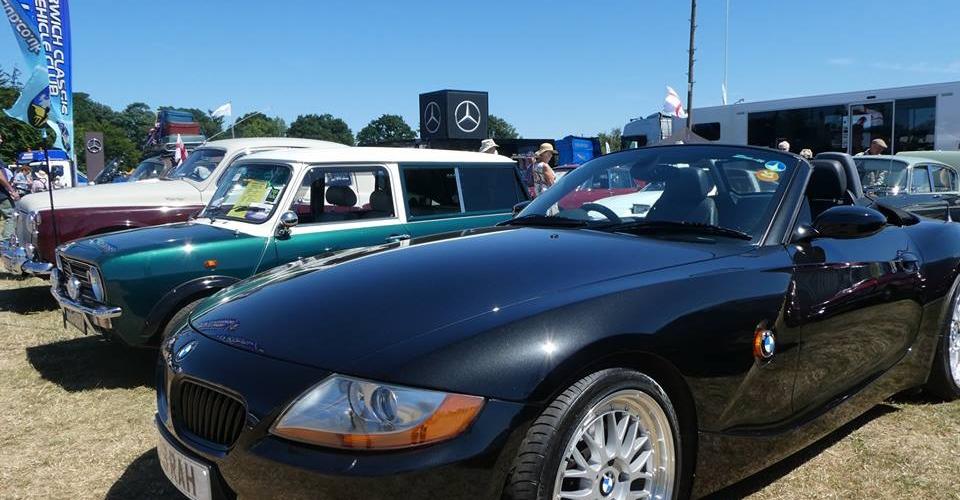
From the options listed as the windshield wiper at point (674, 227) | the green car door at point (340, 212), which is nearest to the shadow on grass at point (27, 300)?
the green car door at point (340, 212)

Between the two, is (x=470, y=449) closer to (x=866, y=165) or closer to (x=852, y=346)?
(x=852, y=346)

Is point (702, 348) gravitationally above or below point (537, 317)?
below

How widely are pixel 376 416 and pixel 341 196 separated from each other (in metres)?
3.70

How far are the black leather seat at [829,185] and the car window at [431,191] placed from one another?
304cm

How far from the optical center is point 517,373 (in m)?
1.79

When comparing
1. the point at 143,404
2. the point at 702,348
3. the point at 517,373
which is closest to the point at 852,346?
the point at 702,348

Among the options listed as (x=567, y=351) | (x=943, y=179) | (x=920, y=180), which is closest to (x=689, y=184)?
(x=567, y=351)

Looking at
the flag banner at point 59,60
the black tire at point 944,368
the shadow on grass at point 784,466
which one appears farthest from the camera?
the flag banner at point 59,60

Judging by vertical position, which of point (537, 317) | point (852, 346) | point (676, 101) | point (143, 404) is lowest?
point (143, 404)

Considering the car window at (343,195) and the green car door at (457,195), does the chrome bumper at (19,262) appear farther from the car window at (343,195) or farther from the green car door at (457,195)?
the green car door at (457,195)

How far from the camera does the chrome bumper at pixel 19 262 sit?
622 cm

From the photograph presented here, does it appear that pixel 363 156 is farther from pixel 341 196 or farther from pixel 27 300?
pixel 27 300

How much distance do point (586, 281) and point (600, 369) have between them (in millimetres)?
308

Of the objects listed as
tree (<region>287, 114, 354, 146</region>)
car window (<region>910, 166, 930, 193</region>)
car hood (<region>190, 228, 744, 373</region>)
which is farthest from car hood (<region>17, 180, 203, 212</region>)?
tree (<region>287, 114, 354, 146</region>)
